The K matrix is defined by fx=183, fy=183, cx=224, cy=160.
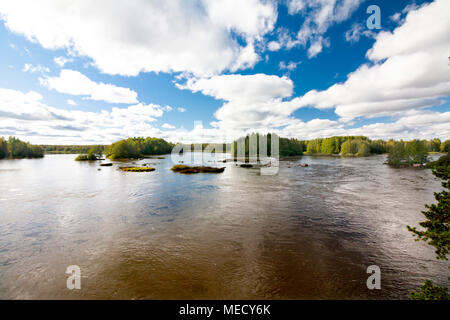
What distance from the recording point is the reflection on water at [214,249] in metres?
9.01

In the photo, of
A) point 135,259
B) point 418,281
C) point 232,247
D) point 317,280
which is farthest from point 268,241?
point 135,259

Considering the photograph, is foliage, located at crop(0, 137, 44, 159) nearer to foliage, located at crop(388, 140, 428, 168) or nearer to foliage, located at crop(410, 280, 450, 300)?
foliage, located at crop(410, 280, 450, 300)

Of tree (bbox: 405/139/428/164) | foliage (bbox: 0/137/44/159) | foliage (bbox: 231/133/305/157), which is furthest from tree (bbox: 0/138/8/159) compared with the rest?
tree (bbox: 405/139/428/164)

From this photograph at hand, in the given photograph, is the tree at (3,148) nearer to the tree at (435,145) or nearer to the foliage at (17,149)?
the foliage at (17,149)

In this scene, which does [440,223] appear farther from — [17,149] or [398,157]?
[17,149]

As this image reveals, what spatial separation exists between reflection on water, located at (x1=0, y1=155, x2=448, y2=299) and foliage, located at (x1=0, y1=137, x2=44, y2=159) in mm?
160571

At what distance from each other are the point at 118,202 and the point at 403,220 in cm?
3227

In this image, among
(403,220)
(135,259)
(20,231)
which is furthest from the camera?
(403,220)

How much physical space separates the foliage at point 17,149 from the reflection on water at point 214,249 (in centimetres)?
16057

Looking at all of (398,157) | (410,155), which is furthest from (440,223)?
(410,155)

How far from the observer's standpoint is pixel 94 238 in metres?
14.5

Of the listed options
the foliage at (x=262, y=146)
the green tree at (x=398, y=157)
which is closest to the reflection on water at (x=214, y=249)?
the green tree at (x=398, y=157)

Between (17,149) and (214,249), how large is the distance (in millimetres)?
191972
